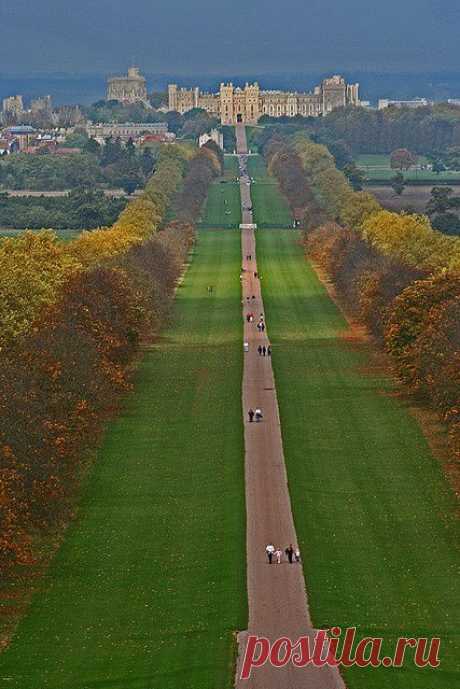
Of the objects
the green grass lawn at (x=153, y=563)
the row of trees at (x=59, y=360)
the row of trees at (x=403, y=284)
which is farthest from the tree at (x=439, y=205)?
the green grass lawn at (x=153, y=563)

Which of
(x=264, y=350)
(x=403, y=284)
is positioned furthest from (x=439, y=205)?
(x=264, y=350)

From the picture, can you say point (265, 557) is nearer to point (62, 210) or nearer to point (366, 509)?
A: point (366, 509)

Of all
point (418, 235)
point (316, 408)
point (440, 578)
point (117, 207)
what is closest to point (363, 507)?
point (440, 578)

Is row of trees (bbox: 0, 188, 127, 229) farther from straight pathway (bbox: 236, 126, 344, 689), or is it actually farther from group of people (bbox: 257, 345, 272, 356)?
straight pathway (bbox: 236, 126, 344, 689)

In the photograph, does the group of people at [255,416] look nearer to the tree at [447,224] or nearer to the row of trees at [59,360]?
the row of trees at [59,360]

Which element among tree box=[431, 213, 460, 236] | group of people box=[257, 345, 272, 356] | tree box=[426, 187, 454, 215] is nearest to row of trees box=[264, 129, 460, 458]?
group of people box=[257, 345, 272, 356]

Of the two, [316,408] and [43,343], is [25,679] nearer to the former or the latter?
[43,343]

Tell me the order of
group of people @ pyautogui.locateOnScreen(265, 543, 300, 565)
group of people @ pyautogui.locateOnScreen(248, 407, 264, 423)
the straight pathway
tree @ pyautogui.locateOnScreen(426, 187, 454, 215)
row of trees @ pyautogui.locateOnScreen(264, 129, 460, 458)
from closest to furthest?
the straight pathway, group of people @ pyautogui.locateOnScreen(265, 543, 300, 565), row of trees @ pyautogui.locateOnScreen(264, 129, 460, 458), group of people @ pyautogui.locateOnScreen(248, 407, 264, 423), tree @ pyautogui.locateOnScreen(426, 187, 454, 215)
